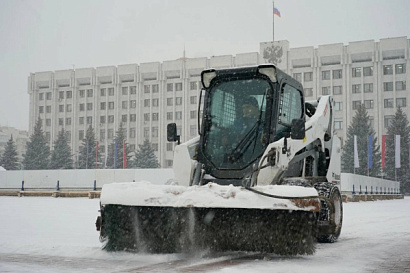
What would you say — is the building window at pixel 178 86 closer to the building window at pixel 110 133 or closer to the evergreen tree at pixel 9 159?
the building window at pixel 110 133

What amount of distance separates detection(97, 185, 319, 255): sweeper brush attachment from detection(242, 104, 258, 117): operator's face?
188 cm

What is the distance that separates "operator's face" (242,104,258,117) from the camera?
7.82m

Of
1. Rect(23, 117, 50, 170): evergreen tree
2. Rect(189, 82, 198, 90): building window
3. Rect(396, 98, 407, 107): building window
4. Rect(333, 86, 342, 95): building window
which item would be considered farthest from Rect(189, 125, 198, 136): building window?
Rect(396, 98, 407, 107): building window

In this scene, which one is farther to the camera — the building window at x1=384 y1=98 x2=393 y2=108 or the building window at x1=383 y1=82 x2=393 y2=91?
the building window at x1=383 y1=82 x2=393 y2=91

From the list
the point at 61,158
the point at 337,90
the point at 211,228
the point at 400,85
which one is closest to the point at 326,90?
the point at 337,90

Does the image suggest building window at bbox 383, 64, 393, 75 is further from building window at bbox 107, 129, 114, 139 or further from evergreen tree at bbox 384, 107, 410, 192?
building window at bbox 107, 129, 114, 139

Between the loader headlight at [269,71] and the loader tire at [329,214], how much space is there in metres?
1.80

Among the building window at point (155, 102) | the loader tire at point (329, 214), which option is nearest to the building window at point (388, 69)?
the building window at point (155, 102)

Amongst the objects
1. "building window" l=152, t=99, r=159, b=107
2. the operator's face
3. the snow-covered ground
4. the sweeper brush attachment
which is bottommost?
the snow-covered ground

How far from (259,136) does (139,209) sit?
2.08 meters

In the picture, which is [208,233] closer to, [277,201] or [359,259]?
[277,201]

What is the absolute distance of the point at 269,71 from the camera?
25.4 ft

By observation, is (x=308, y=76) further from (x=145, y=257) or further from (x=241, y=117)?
(x=145, y=257)

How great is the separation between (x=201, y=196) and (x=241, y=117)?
6.43 feet
